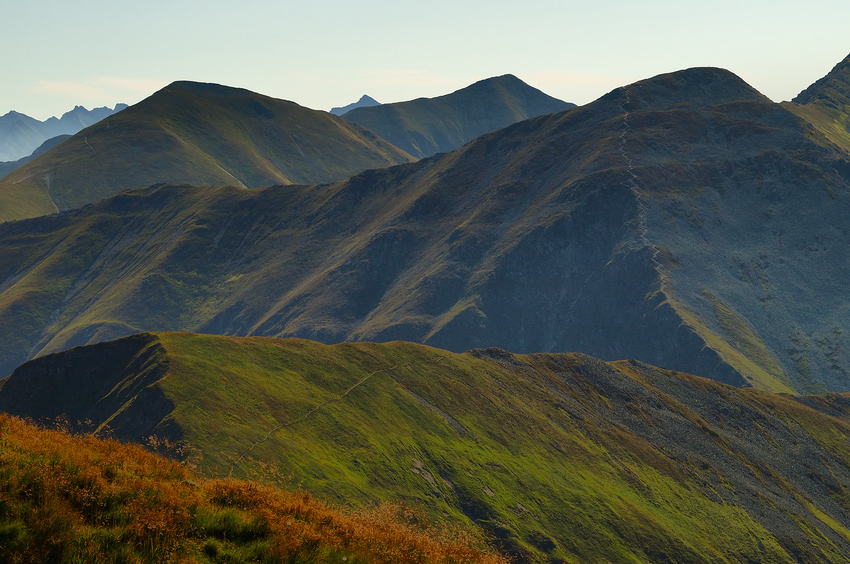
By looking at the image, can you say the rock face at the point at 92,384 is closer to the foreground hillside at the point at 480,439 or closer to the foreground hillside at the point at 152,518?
the foreground hillside at the point at 480,439

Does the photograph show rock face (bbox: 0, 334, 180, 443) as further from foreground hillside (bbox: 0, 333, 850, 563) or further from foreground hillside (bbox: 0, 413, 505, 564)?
foreground hillside (bbox: 0, 413, 505, 564)

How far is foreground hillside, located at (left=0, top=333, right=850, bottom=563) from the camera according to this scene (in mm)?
83312

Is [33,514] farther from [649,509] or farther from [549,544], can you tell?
[649,509]

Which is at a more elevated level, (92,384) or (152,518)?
(152,518)

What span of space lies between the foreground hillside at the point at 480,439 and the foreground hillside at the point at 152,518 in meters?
47.3

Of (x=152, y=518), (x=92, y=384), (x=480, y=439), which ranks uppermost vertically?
(x=152, y=518)

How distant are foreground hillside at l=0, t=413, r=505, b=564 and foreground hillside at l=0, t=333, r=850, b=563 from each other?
47289 millimetres

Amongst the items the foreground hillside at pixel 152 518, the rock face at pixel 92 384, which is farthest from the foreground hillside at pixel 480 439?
the foreground hillside at pixel 152 518

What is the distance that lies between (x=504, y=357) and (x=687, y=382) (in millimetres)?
44002

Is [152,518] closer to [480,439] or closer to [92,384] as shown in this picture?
[92,384]

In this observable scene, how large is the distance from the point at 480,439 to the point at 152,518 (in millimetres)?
90320

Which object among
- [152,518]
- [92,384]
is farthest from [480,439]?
[152,518]

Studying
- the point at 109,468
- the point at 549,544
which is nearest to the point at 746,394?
the point at 549,544

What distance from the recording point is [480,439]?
343ft
